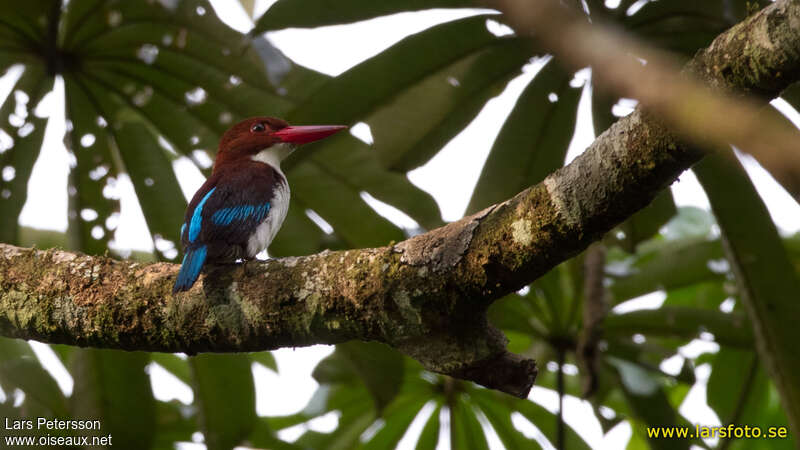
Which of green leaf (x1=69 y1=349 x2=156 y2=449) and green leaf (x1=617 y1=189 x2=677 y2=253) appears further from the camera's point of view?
green leaf (x1=617 y1=189 x2=677 y2=253)

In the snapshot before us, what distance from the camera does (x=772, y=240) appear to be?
3.15 metres

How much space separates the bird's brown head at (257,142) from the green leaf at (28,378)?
115cm

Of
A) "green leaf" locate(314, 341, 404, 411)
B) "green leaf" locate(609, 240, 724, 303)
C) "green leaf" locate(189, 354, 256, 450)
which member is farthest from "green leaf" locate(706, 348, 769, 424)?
"green leaf" locate(189, 354, 256, 450)

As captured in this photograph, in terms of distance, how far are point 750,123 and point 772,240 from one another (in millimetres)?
2391

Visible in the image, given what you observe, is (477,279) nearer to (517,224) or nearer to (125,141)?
(517,224)

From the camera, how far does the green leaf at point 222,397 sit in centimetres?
348

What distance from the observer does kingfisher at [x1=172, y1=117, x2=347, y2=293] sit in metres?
2.72

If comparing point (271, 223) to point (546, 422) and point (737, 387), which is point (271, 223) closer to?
point (546, 422)

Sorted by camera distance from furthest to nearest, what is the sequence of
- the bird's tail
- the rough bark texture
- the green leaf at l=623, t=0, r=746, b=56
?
the green leaf at l=623, t=0, r=746, b=56 < the bird's tail < the rough bark texture

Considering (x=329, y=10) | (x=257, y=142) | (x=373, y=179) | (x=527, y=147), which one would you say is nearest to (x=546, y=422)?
(x=527, y=147)

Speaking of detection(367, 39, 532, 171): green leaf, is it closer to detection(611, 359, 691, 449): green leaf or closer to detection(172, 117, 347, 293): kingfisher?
detection(172, 117, 347, 293): kingfisher

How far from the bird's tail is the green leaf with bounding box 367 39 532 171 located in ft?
3.63

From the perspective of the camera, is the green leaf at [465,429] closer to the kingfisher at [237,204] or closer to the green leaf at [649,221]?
the green leaf at [649,221]

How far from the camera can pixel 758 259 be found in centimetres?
314
